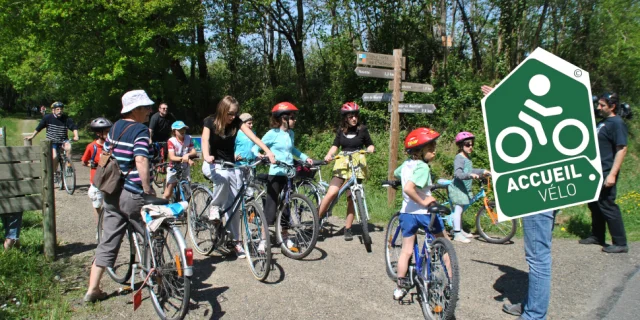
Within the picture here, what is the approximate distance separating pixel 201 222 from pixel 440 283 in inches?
129

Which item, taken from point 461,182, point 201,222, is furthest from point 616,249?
point 201,222

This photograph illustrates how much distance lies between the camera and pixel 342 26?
672 inches

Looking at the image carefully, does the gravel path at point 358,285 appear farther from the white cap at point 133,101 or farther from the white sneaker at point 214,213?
the white cap at point 133,101

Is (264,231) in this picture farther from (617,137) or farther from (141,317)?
(617,137)

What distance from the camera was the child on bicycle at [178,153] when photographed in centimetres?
690

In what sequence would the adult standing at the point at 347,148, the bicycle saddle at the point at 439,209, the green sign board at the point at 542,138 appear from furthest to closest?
the adult standing at the point at 347,148 < the bicycle saddle at the point at 439,209 < the green sign board at the point at 542,138

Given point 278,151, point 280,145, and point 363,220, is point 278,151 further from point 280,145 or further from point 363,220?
point 363,220

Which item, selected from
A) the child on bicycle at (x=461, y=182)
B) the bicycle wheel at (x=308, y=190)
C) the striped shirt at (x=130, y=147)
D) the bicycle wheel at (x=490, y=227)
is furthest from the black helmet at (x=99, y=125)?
the bicycle wheel at (x=490, y=227)

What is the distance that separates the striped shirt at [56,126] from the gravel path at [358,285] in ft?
13.8

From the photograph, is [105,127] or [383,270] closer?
[383,270]

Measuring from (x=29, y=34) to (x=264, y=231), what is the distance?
634 inches

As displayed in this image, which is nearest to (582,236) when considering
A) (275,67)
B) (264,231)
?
(264,231)

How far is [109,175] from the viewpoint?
3.92 m

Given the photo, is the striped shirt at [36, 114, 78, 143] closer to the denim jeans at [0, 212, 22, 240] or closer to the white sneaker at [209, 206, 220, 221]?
the denim jeans at [0, 212, 22, 240]
